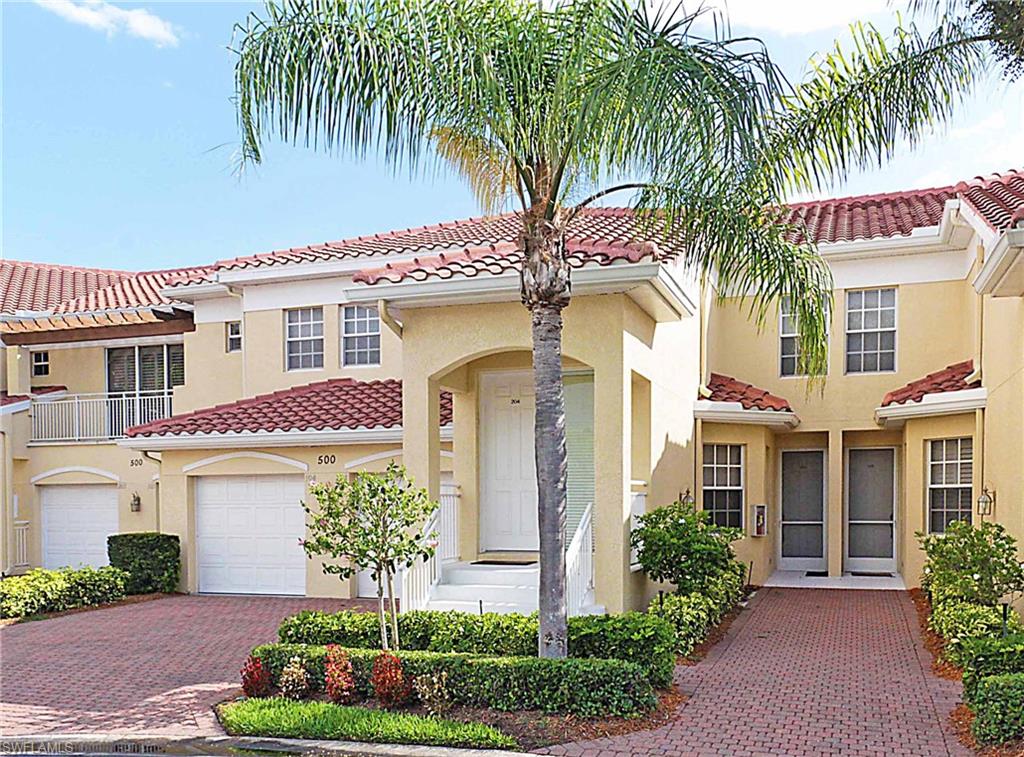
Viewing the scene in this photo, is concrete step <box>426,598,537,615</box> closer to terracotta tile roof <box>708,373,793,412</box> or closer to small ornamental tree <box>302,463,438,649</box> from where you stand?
small ornamental tree <box>302,463,438,649</box>

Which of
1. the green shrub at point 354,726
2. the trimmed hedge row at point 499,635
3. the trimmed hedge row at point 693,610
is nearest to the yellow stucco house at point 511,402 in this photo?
the trimmed hedge row at point 693,610

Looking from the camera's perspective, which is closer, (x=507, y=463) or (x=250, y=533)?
(x=507, y=463)

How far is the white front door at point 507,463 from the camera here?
13359 millimetres

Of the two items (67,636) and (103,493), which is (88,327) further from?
(67,636)

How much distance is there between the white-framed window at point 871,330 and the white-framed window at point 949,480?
254 centimetres

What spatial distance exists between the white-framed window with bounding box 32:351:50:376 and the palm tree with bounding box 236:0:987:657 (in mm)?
17739

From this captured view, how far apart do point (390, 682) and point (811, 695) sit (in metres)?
4.21

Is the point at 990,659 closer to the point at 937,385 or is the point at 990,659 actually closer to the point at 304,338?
the point at 937,385

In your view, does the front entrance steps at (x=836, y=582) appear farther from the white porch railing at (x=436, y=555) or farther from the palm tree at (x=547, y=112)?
the palm tree at (x=547, y=112)

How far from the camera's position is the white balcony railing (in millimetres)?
20938

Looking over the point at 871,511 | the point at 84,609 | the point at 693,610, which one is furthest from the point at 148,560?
the point at 871,511

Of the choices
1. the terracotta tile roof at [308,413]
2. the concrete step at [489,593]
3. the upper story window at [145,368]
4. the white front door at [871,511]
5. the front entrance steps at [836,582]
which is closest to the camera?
the concrete step at [489,593]

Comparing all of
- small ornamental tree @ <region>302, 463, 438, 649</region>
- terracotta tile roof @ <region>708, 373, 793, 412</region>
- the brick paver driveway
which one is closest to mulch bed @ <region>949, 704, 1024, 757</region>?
small ornamental tree @ <region>302, 463, 438, 649</region>

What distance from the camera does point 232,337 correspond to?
2061 centimetres
